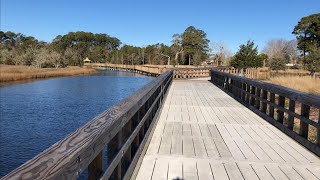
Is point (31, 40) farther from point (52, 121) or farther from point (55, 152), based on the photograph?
point (55, 152)

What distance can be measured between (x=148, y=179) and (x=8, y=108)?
59.5 feet

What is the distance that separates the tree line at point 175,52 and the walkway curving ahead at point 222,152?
2570 centimetres

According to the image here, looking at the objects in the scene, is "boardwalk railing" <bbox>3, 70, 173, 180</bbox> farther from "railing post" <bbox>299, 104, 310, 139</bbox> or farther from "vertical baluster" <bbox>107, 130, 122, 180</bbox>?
"railing post" <bbox>299, 104, 310, 139</bbox>

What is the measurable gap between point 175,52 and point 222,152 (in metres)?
84.9

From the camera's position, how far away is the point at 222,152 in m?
5.05

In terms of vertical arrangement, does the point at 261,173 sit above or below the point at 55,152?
below

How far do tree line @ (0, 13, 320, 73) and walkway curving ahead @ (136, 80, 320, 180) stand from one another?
25.7 m

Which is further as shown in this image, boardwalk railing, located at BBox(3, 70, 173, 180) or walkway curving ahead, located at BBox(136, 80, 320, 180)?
walkway curving ahead, located at BBox(136, 80, 320, 180)

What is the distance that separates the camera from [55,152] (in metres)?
1.78

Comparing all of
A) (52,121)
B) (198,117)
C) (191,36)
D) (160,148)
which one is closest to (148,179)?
(160,148)

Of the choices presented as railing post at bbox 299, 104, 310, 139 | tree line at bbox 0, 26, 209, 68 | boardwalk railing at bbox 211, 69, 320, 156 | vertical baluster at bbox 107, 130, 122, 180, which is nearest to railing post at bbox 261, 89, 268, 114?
boardwalk railing at bbox 211, 69, 320, 156

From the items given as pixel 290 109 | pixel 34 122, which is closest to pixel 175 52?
pixel 34 122

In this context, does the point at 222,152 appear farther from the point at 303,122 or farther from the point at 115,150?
the point at 115,150

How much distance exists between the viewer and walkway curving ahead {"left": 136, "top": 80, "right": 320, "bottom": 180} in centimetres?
410
